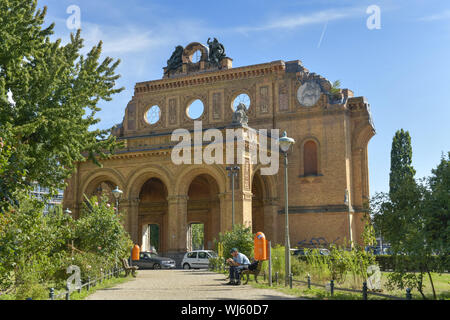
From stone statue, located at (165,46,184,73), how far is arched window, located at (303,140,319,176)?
1362 cm

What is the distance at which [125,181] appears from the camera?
1448 inches

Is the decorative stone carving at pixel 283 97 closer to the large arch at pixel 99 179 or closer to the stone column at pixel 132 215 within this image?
the stone column at pixel 132 215

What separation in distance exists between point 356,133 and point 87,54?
83.6ft

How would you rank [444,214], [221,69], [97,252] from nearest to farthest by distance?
[444,214]
[97,252]
[221,69]

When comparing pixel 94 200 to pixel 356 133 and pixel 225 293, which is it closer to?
pixel 225 293

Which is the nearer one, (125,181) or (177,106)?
(125,181)

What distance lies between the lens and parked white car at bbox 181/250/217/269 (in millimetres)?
31969

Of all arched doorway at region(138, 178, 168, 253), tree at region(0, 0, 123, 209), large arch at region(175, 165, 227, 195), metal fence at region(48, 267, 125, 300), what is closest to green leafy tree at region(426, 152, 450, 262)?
metal fence at region(48, 267, 125, 300)

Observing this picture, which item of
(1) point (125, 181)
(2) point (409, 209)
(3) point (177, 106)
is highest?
(3) point (177, 106)

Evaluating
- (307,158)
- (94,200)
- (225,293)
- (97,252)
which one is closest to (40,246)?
(225,293)

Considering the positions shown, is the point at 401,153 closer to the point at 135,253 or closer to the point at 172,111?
the point at 172,111

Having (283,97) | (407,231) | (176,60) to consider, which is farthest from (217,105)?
(407,231)

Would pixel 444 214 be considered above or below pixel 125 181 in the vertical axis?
below

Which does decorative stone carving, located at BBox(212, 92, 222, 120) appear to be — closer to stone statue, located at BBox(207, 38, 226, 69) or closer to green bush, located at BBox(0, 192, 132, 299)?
stone statue, located at BBox(207, 38, 226, 69)
